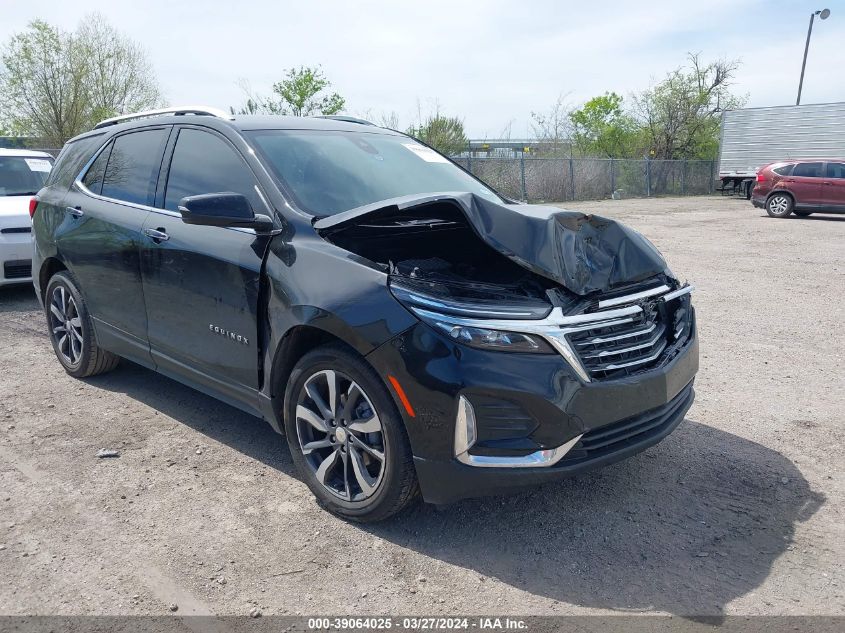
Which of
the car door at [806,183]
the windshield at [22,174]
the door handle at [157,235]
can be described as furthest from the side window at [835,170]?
the door handle at [157,235]

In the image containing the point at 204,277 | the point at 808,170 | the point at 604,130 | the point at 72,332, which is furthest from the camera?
the point at 604,130

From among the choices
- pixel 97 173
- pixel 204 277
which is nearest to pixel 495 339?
pixel 204 277

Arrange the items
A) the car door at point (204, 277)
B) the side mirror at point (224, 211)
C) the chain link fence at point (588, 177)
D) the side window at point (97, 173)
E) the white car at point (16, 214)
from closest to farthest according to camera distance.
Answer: the side mirror at point (224, 211), the car door at point (204, 277), the side window at point (97, 173), the white car at point (16, 214), the chain link fence at point (588, 177)

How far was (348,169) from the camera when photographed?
13.0ft

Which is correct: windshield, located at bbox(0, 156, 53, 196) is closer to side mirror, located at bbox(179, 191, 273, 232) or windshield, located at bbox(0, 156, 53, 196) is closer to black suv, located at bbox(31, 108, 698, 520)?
black suv, located at bbox(31, 108, 698, 520)

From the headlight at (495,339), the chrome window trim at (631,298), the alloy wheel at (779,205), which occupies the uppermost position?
the chrome window trim at (631,298)

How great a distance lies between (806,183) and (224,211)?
805 inches

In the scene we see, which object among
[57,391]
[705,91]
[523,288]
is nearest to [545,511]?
[523,288]

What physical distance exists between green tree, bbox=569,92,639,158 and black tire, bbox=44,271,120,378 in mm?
37424

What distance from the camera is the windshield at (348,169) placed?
12.1 ft

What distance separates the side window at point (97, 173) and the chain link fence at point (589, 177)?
64.4 ft

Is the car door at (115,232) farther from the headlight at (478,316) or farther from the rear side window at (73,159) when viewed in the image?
the headlight at (478,316)

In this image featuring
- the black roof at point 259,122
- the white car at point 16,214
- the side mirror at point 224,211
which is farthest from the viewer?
the white car at point 16,214

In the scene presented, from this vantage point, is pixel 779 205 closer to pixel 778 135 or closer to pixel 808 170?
pixel 808 170
